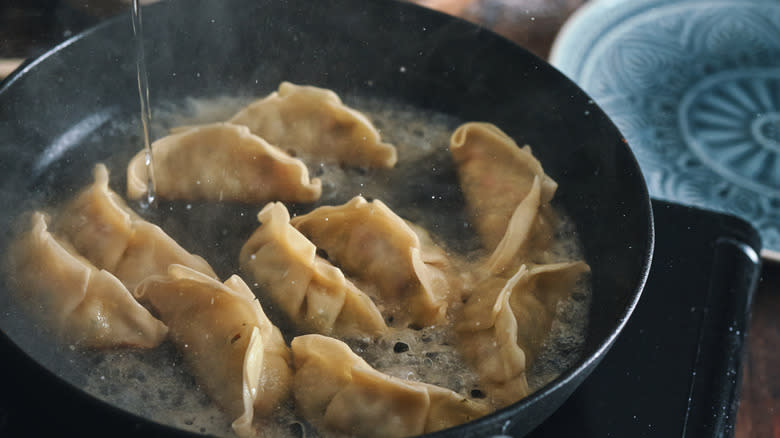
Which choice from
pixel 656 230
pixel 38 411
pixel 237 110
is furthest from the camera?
pixel 237 110

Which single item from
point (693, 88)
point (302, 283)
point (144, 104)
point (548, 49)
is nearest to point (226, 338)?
point (302, 283)

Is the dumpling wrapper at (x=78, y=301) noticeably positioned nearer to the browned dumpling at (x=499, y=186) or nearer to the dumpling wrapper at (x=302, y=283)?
the dumpling wrapper at (x=302, y=283)

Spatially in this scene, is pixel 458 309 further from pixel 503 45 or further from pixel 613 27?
pixel 613 27

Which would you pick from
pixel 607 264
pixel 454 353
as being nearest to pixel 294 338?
pixel 454 353

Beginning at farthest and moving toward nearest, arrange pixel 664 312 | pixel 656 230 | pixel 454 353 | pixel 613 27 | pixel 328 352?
pixel 613 27, pixel 656 230, pixel 664 312, pixel 454 353, pixel 328 352

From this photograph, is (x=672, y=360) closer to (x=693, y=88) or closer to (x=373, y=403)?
(x=373, y=403)

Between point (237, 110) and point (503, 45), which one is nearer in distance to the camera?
point (503, 45)

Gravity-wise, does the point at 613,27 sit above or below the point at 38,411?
above
